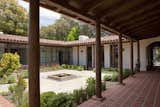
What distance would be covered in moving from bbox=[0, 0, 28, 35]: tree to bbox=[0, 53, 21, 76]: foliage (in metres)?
12.5

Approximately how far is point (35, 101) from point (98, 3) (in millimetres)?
2686

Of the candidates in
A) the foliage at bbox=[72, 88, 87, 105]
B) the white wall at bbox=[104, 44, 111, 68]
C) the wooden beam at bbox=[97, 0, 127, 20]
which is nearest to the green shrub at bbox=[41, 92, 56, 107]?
the foliage at bbox=[72, 88, 87, 105]

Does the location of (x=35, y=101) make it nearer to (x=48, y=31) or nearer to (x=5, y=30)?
(x=5, y=30)

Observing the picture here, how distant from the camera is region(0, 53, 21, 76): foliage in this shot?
945 centimetres

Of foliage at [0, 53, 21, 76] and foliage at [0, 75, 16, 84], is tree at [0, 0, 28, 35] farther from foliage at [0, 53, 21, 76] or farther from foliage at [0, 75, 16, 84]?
foliage at [0, 75, 16, 84]

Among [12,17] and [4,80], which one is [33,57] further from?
[12,17]

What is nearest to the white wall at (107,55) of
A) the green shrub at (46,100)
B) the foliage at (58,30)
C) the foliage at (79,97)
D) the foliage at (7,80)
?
the foliage at (7,80)

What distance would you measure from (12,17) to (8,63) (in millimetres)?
13287

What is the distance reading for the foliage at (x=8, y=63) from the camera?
945cm

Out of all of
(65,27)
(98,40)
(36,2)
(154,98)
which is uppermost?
(65,27)

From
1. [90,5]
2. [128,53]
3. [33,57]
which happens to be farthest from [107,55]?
[33,57]

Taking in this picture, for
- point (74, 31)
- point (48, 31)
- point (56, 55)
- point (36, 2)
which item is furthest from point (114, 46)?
point (48, 31)

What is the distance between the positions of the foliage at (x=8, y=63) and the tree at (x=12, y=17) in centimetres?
1246

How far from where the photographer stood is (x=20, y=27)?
852 inches
